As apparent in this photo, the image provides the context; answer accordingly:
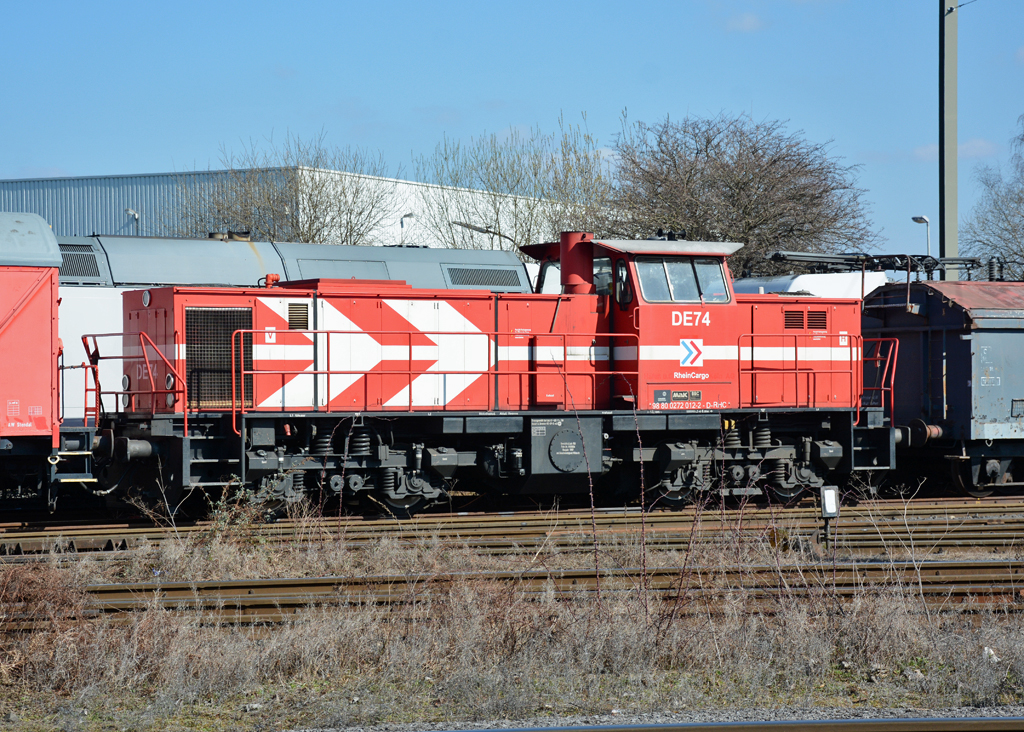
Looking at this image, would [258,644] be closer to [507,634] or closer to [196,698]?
[196,698]

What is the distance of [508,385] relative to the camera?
1198 cm

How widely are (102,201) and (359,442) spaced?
109 feet

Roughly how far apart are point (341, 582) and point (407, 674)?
1.91m

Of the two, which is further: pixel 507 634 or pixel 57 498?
pixel 57 498

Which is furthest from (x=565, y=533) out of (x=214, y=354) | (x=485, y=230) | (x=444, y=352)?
(x=485, y=230)

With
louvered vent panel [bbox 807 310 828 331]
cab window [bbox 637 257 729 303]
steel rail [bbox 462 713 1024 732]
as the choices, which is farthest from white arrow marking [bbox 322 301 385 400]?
steel rail [bbox 462 713 1024 732]

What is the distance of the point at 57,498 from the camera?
12.2m

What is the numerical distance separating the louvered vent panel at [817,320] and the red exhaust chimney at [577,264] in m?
2.91

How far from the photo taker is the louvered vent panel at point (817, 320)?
12758 millimetres

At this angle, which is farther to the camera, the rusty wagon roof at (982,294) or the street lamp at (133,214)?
the street lamp at (133,214)

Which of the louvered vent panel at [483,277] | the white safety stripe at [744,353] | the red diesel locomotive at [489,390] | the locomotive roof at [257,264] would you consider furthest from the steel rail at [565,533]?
the louvered vent panel at [483,277]

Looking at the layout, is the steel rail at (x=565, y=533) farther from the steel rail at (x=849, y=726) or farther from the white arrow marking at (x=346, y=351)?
the steel rail at (x=849, y=726)

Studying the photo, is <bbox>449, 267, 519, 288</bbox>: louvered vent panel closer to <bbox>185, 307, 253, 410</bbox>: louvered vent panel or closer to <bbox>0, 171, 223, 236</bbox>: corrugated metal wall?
<bbox>185, 307, 253, 410</bbox>: louvered vent panel

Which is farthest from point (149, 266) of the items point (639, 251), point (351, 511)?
point (639, 251)
